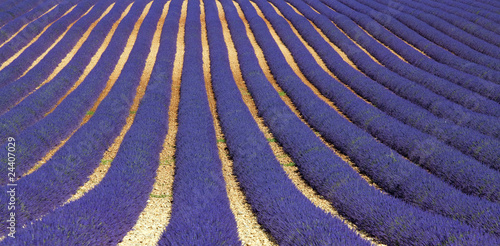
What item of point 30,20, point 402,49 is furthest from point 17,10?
point 402,49

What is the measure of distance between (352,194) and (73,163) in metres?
4.95

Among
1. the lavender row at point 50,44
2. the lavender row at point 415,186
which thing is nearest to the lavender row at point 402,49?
the lavender row at point 415,186

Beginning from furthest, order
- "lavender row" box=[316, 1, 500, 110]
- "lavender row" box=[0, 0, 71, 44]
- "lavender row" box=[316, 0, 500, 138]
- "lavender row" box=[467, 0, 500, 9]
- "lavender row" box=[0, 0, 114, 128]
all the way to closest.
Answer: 1. "lavender row" box=[467, 0, 500, 9]
2. "lavender row" box=[0, 0, 71, 44]
3. "lavender row" box=[316, 1, 500, 110]
4. "lavender row" box=[0, 0, 114, 128]
5. "lavender row" box=[316, 0, 500, 138]

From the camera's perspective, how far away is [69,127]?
348 inches

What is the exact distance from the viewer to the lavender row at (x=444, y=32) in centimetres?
1516

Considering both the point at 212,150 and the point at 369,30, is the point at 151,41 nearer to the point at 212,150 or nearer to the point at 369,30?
the point at 369,30

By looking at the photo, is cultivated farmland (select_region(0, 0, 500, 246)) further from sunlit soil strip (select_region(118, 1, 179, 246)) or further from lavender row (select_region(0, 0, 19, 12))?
lavender row (select_region(0, 0, 19, 12))

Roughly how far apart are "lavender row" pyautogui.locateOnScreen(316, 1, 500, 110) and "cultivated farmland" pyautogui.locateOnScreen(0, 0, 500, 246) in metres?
0.07

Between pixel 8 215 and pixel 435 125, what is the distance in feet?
27.7

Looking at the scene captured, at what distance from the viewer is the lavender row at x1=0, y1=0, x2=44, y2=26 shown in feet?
67.0

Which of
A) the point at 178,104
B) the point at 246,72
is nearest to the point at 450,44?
the point at 246,72

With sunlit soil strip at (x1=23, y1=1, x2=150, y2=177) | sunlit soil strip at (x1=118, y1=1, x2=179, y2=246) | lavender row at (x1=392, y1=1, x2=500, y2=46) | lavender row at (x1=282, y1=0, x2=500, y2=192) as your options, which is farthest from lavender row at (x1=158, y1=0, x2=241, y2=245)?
lavender row at (x1=392, y1=1, x2=500, y2=46)

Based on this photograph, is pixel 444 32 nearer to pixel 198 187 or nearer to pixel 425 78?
pixel 425 78

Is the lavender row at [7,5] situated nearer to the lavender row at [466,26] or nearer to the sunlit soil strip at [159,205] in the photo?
the sunlit soil strip at [159,205]
